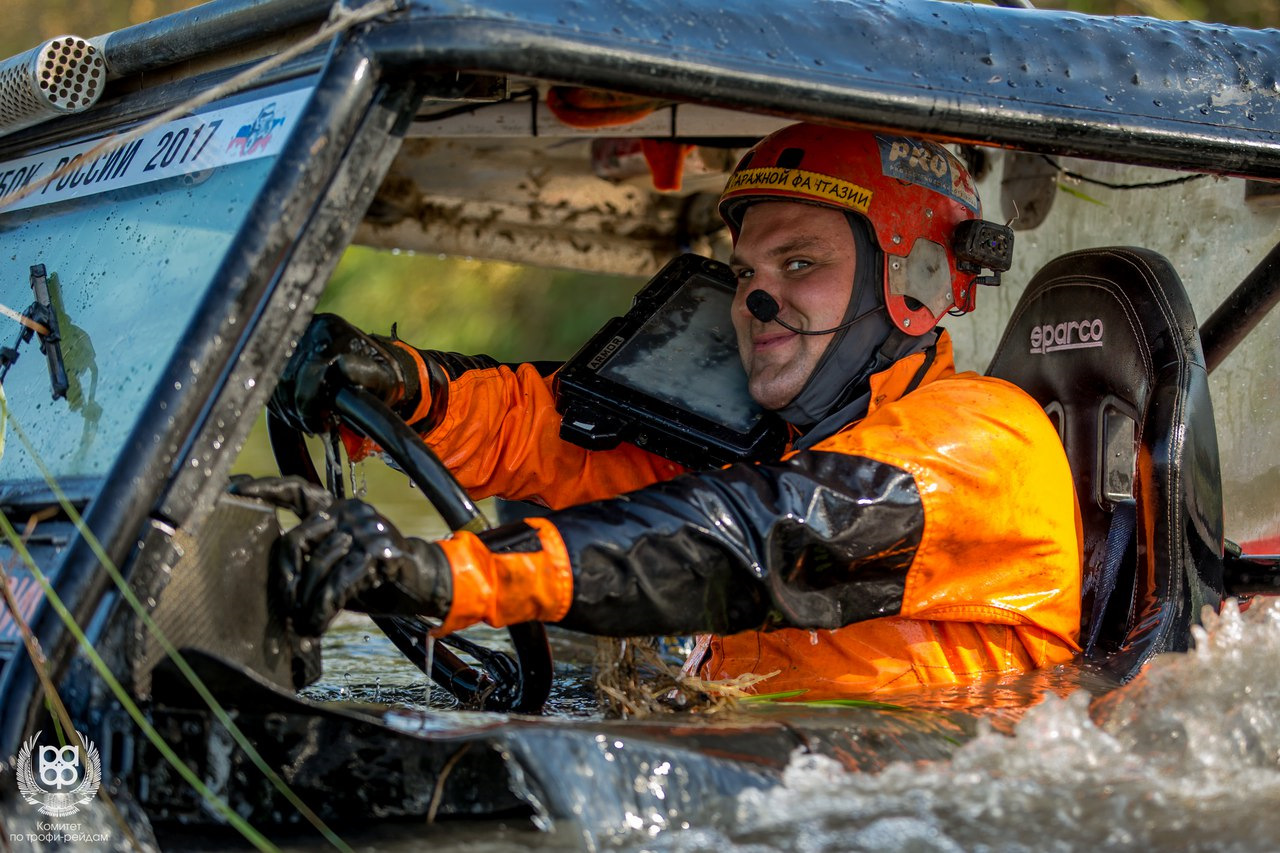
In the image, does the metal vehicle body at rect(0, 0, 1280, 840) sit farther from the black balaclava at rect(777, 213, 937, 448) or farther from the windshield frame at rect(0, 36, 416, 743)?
the black balaclava at rect(777, 213, 937, 448)

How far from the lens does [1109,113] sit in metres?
2.40

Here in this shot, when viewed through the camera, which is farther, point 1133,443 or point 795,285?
point 795,285

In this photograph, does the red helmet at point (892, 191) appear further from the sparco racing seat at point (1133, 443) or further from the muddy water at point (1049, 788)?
the muddy water at point (1049, 788)

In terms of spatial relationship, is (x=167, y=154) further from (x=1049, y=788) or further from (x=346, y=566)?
(x=1049, y=788)

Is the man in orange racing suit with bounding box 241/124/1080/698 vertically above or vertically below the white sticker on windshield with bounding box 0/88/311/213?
below

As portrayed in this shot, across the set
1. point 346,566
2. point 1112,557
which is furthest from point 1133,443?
point 346,566

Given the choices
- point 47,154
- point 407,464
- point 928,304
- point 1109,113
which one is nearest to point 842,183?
point 928,304

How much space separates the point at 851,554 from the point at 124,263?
1269mm

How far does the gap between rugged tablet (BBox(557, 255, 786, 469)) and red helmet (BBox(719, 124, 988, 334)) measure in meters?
0.35

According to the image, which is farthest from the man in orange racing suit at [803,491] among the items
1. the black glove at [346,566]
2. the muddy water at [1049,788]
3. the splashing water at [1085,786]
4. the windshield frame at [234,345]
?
the splashing water at [1085,786]

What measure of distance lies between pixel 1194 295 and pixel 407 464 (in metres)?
3.43

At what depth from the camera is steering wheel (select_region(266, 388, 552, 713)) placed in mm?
2109

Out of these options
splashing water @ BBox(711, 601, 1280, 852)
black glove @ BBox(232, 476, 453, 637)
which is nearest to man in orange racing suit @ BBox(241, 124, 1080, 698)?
black glove @ BBox(232, 476, 453, 637)

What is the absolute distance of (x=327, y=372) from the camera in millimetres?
2555
